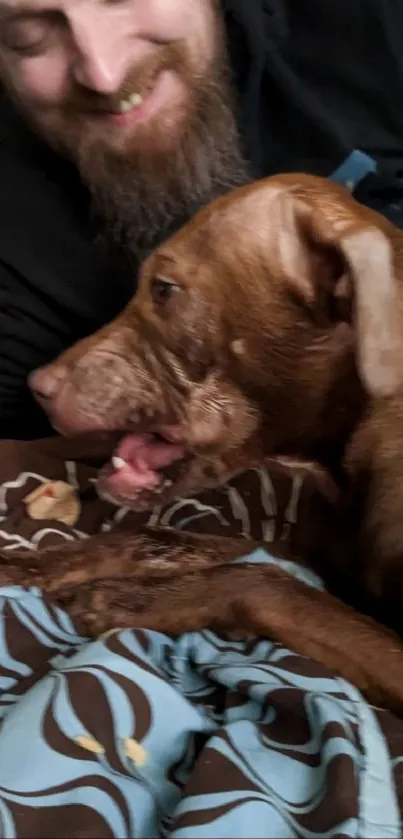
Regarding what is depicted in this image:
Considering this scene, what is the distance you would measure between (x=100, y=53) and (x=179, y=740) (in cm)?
122

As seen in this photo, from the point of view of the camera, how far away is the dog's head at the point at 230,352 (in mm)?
1426

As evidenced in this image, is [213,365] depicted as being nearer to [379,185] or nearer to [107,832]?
[107,832]

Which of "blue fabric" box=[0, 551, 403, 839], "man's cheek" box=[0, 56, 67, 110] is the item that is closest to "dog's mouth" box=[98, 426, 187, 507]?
"blue fabric" box=[0, 551, 403, 839]

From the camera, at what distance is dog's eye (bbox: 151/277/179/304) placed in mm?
1499

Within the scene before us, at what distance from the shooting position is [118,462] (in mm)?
1597

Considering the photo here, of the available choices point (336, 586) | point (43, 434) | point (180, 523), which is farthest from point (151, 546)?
point (43, 434)

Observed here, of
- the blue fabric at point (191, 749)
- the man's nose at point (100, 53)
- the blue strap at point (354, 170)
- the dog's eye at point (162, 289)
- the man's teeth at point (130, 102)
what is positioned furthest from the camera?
the blue strap at point (354, 170)

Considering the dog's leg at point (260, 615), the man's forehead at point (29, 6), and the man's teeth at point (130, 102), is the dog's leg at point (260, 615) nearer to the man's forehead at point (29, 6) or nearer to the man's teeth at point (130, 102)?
the man's teeth at point (130, 102)

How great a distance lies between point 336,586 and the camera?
1.63 metres

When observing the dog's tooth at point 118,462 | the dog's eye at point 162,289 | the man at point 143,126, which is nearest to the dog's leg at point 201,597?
the dog's tooth at point 118,462

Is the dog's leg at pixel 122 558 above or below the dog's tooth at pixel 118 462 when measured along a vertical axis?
below

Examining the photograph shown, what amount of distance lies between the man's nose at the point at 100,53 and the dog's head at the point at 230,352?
47cm

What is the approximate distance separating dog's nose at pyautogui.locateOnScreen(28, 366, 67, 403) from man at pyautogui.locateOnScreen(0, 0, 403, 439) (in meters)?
0.41

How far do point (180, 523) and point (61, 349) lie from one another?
47 centimetres
